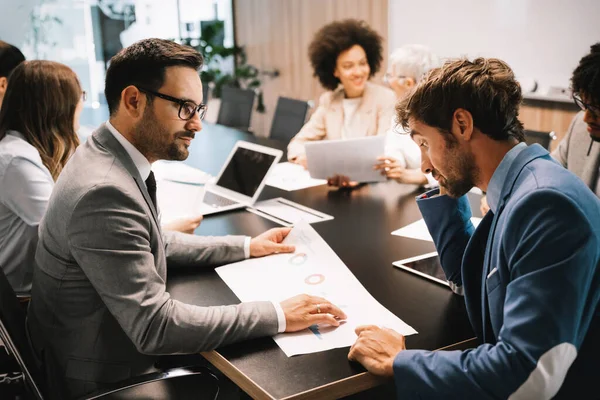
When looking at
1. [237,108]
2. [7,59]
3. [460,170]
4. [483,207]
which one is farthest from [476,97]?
[237,108]

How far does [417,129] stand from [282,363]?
58 cm

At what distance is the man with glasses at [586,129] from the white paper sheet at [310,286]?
95 cm

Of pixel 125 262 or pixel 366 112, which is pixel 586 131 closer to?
pixel 366 112

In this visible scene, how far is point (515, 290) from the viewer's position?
1.18 m

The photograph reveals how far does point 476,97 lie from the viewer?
139 centimetres

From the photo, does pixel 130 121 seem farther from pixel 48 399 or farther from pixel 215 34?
pixel 215 34

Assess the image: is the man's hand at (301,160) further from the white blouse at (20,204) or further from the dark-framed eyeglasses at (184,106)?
the dark-framed eyeglasses at (184,106)

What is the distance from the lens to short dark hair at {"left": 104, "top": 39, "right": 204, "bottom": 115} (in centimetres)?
162

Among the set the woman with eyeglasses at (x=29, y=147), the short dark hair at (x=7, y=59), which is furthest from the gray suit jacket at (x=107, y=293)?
the short dark hair at (x=7, y=59)

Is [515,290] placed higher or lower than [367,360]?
higher

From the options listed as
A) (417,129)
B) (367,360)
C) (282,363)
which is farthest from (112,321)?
(417,129)

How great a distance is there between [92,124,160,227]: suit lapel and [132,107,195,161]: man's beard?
56 mm

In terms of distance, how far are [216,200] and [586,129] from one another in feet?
5.00

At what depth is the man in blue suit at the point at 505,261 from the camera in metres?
1.15
